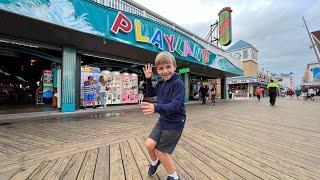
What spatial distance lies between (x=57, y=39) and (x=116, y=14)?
2.78m

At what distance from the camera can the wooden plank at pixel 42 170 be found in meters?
2.98

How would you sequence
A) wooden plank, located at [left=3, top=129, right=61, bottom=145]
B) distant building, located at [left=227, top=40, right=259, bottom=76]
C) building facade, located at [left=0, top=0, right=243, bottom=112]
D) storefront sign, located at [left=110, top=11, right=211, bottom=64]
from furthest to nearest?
distant building, located at [left=227, top=40, right=259, bottom=76] < storefront sign, located at [left=110, top=11, right=211, bottom=64] < building facade, located at [left=0, top=0, right=243, bottom=112] < wooden plank, located at [left=3, top=129, right=61, bottom=145]

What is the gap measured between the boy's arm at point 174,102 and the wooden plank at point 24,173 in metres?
1.88

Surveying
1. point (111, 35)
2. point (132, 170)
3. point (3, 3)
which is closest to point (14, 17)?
point (3, 3)

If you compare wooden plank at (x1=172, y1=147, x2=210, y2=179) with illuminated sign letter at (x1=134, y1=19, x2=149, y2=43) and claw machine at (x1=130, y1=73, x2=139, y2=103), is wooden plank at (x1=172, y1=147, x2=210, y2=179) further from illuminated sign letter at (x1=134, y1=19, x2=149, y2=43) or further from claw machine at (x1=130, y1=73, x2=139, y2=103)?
claw machine at (x1=130, y1=73, x2=139, y2=103)

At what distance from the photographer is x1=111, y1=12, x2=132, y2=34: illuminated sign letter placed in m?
10.9

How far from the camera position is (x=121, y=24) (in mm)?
11195

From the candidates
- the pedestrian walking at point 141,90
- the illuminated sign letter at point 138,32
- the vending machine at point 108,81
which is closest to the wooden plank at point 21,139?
the illuminated sign letter at point 138,32

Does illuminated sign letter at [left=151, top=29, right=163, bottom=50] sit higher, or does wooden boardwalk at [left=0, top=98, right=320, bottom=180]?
illuminated sign letter at [left=151, top=29, right=163, bottom=50]

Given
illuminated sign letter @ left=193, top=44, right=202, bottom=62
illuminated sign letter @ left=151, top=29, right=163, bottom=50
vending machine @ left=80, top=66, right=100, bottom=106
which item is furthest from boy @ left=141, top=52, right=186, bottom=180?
illuminated sign letter @ left=193, top=44, right=202, bottom=62

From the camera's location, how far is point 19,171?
10.3ft

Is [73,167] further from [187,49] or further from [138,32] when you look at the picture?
[187,49]

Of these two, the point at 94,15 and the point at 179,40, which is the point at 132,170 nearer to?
the point at 94,15

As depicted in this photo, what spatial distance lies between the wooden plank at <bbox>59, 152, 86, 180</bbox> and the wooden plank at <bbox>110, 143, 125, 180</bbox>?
442 mm
